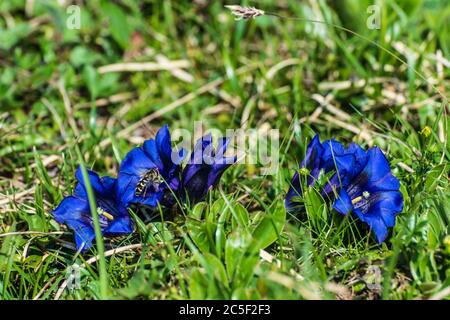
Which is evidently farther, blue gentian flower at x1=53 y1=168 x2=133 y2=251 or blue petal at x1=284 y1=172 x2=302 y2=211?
blue petal at x1=284 y1=172 x2=302 y2=211

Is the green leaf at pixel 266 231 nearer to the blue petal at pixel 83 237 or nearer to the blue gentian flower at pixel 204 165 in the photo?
the blue gentian flower at pixel 204 165

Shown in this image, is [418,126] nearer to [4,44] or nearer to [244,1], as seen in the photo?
[244,1]

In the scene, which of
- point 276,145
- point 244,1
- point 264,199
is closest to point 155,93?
point 244,1

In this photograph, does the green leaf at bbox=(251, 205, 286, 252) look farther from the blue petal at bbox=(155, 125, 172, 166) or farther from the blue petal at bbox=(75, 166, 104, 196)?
the blue petal at bbox=(75, 166, 104, 196)

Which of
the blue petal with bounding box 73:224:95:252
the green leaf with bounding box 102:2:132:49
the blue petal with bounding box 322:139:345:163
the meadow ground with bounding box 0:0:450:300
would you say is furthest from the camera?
the green leaf with bounding box 102:2:132:49

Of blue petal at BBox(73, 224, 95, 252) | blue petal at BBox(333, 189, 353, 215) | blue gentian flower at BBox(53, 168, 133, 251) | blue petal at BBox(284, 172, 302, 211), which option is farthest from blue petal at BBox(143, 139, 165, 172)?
blue petal at BBox(333, 189, 353, 215)

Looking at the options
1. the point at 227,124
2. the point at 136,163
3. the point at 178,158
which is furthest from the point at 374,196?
the point at 227,124

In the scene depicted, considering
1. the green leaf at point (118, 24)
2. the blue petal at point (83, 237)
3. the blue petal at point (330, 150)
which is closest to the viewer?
the blue petal at point (83, 237)

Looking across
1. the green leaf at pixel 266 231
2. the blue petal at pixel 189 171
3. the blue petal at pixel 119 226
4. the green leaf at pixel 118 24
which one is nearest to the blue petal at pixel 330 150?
the green leaf at pixel 266 231
